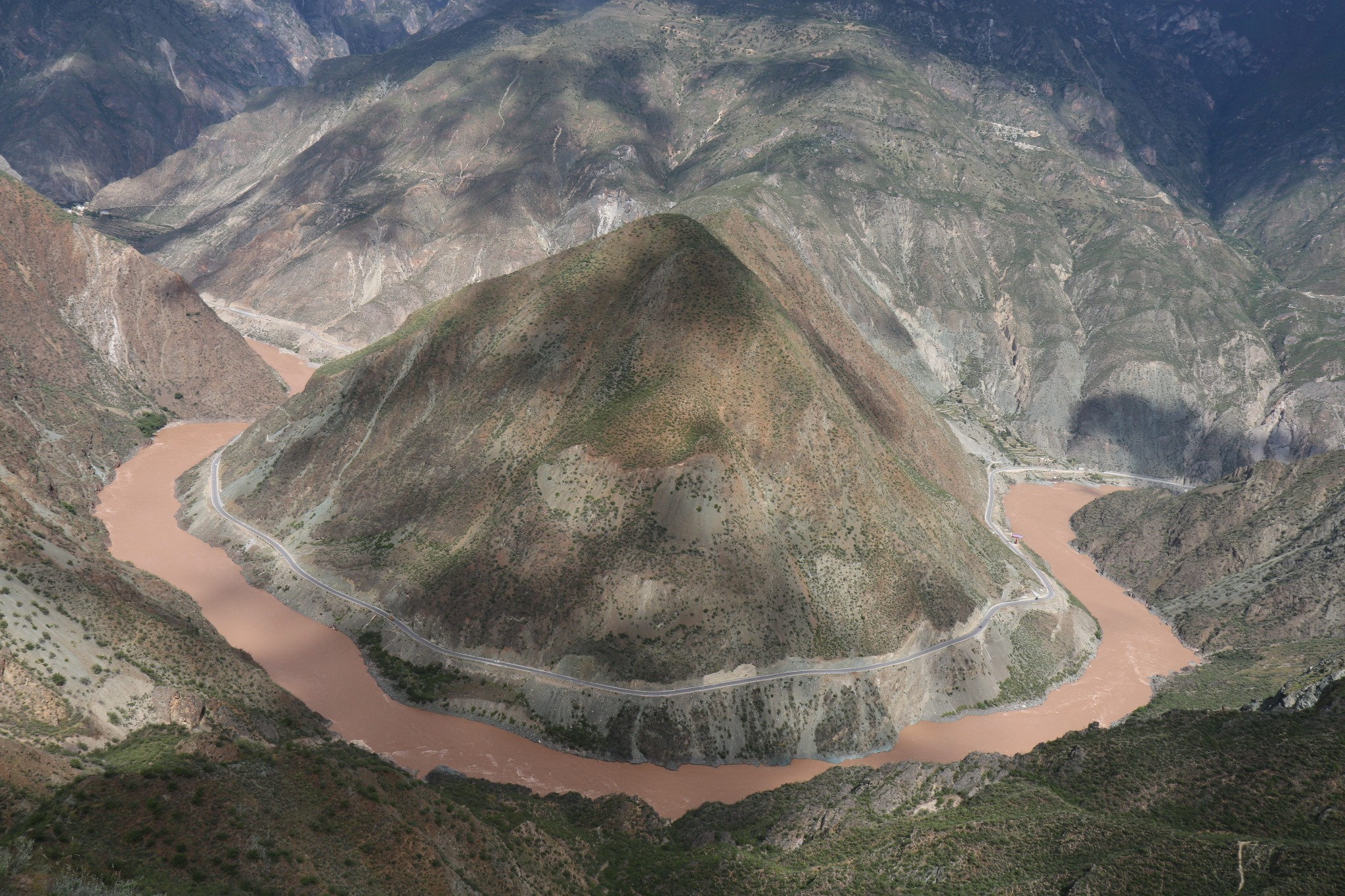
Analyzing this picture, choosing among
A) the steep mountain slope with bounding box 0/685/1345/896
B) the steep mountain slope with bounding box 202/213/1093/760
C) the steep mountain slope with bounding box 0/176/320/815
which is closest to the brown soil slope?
the steep mountain slope with bounding box 202/213/1093/760

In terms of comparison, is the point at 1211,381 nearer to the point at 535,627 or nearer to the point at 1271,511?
the point at 1271,511

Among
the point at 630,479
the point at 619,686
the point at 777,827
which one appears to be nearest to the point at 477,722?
the point at 619,686

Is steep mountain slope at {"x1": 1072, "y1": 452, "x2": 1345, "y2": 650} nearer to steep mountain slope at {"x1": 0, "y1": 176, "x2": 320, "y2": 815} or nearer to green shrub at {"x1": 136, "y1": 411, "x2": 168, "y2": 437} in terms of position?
steep mountain slope at {"x1": 0, "y1": 176, "x2": 320, "y2": 815}

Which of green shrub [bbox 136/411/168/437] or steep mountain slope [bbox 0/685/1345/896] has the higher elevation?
steep mountain slope [bbox 0/685/1345/896]

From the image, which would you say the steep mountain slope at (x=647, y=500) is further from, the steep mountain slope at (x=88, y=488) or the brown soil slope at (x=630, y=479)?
the steep mountain slope at (x=88, y=488)

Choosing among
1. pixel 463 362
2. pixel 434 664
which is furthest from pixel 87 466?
pixel 434 664
